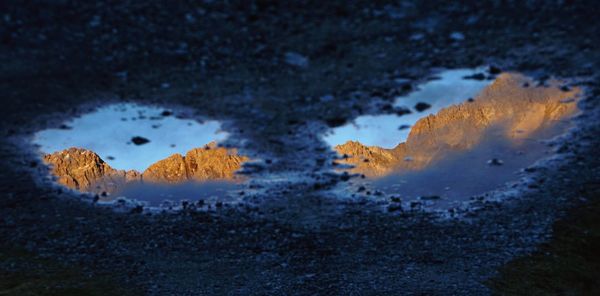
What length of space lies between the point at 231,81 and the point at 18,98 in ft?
6.16

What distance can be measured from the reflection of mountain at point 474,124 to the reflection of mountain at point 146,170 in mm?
1354

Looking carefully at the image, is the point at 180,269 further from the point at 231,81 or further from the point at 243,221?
the point at 231,81

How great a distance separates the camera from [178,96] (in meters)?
4.54

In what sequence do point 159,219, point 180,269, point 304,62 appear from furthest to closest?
point 180,269 → point 159,219 → point 304,62

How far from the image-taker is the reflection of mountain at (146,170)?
5.38 m

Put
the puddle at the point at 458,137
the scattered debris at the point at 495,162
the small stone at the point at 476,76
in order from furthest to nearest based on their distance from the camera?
1. the scattered debris at the point at 495,162
2. the puddle at the point at 458,137
3. the small stone at the point at 476,76

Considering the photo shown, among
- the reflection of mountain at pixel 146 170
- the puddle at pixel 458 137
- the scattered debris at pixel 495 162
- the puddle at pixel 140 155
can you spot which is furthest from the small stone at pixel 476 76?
the reflection of mountain at pixel 146 170

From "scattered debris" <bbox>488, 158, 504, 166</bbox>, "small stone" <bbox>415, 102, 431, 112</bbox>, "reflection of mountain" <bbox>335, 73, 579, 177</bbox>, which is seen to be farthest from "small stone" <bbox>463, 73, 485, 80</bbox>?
"scattered debris" <bbox>488, 158, 504, 166</bbox>

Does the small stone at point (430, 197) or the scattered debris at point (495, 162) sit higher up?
the scattered debris at point (495, 162)

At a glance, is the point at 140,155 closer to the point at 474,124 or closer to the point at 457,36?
the point at 457,36

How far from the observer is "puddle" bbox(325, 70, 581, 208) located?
463cm

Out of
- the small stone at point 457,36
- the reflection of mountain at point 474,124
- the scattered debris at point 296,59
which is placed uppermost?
the small stone at point 457,36

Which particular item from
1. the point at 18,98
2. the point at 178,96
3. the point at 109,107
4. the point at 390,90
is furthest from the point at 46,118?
the point at 390,90

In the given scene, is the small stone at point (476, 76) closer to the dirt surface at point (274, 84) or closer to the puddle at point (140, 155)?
the dirt surface at point (274, 84)
